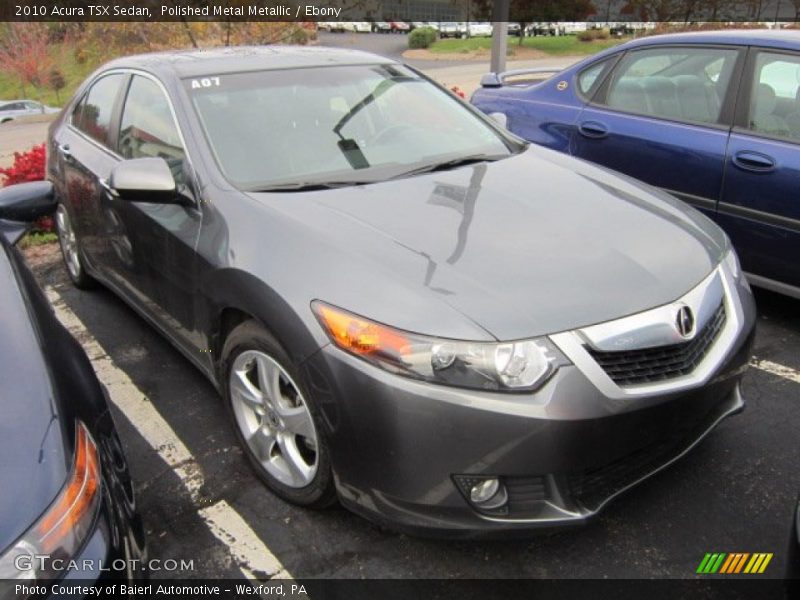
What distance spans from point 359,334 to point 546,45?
41.3m

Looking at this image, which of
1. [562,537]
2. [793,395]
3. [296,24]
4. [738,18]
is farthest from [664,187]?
[738,18]

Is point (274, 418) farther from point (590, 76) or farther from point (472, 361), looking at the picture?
point (590, 76)

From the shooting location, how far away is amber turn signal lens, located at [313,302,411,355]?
2051 millimetres

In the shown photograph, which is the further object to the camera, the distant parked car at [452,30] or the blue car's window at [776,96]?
the distant parked car at [452,30]

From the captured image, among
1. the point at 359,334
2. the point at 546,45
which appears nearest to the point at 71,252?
the point at 359,334

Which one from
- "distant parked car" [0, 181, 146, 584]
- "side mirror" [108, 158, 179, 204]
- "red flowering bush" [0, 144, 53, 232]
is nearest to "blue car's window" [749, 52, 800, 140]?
"side mirror" [108, 158, 179, 204]

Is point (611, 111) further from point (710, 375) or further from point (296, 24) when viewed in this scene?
point (296, 24)

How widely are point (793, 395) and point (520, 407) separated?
191cm

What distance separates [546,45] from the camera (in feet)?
131

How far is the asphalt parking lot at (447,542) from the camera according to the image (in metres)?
2.33

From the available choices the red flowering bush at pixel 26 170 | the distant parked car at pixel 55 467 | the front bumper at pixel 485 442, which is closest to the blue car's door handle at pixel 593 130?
the front bumper at pixel 485 442

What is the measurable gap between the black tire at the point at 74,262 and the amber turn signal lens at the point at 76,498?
9.75 feet

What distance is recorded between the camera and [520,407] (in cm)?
197

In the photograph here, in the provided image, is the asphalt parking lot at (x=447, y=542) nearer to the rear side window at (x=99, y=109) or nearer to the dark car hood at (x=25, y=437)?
the dark car hood at (x=25, y=437)
